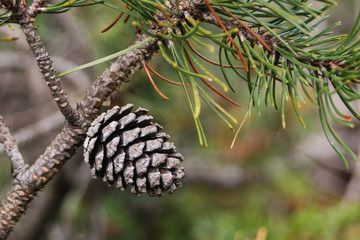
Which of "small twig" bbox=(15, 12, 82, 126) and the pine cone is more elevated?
"small twig" bbox=(15, 12, 82, 126)

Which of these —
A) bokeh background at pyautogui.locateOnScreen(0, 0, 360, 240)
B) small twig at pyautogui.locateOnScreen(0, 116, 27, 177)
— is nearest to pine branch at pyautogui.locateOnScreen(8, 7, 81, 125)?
small twig at pyautogui.locateOnScreen(0, 116, 27, 177)

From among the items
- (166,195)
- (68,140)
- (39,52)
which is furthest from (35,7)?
(166,195)

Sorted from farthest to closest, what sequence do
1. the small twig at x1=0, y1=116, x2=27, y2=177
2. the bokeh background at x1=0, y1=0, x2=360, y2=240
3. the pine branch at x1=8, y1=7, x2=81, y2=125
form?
the bokeh background at x1=0, y1=0, x2=360, y2=240
the small twig at x1=0, y1=116, x2=27, y2=177
the pine branch at x1=8, y1=7, x2=81, y2=125

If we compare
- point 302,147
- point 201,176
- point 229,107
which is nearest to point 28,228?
point 201,176

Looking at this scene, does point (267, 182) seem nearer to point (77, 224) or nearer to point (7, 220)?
point (77, 224)

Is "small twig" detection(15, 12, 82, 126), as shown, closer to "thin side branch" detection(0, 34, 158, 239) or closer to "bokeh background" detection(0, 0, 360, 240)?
"thin side branch" detection(0, 34, 158, 239)

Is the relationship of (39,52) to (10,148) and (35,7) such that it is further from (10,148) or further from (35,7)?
(10,148)

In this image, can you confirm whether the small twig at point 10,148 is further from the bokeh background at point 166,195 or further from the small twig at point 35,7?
the bokeh background at point 166,195
